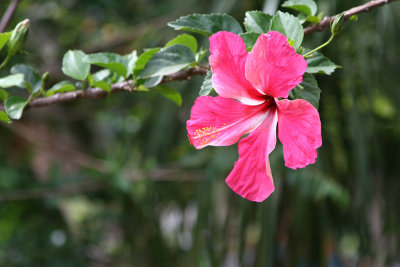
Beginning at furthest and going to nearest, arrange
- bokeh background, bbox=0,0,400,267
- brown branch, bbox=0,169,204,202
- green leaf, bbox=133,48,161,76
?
brown branch, bbox=0,169,204,202
bokeh background, bbox=0,0,400,267
green leaf, bbox=133,48,161,76

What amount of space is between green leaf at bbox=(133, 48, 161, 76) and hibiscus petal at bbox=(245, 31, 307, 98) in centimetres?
12

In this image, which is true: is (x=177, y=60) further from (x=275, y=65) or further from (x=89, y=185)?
(x=89, y=185)

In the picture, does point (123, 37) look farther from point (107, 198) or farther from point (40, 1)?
point (107, 198)

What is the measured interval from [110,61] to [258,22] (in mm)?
183

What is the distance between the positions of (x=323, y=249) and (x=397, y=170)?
40cm

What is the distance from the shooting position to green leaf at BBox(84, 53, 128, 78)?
19.2 inches

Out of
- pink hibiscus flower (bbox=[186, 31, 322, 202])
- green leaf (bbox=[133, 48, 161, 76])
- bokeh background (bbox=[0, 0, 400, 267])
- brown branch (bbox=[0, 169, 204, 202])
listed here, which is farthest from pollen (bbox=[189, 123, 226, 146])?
brown branch (bbox=[0, 169, 204, 202])

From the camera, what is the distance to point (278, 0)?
3.14 feet

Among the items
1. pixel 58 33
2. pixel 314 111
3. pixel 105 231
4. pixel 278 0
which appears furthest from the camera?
pixel 58 33

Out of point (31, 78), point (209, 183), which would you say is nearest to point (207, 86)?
point (31, 78)

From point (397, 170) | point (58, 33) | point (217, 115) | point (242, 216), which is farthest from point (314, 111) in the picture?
point (58, 33)

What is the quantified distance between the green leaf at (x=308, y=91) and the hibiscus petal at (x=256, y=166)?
0.11ft

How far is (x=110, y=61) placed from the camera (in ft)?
1.67

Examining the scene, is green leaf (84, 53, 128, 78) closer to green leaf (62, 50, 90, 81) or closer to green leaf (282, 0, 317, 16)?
green leaf (62, 50, 90, 81)
